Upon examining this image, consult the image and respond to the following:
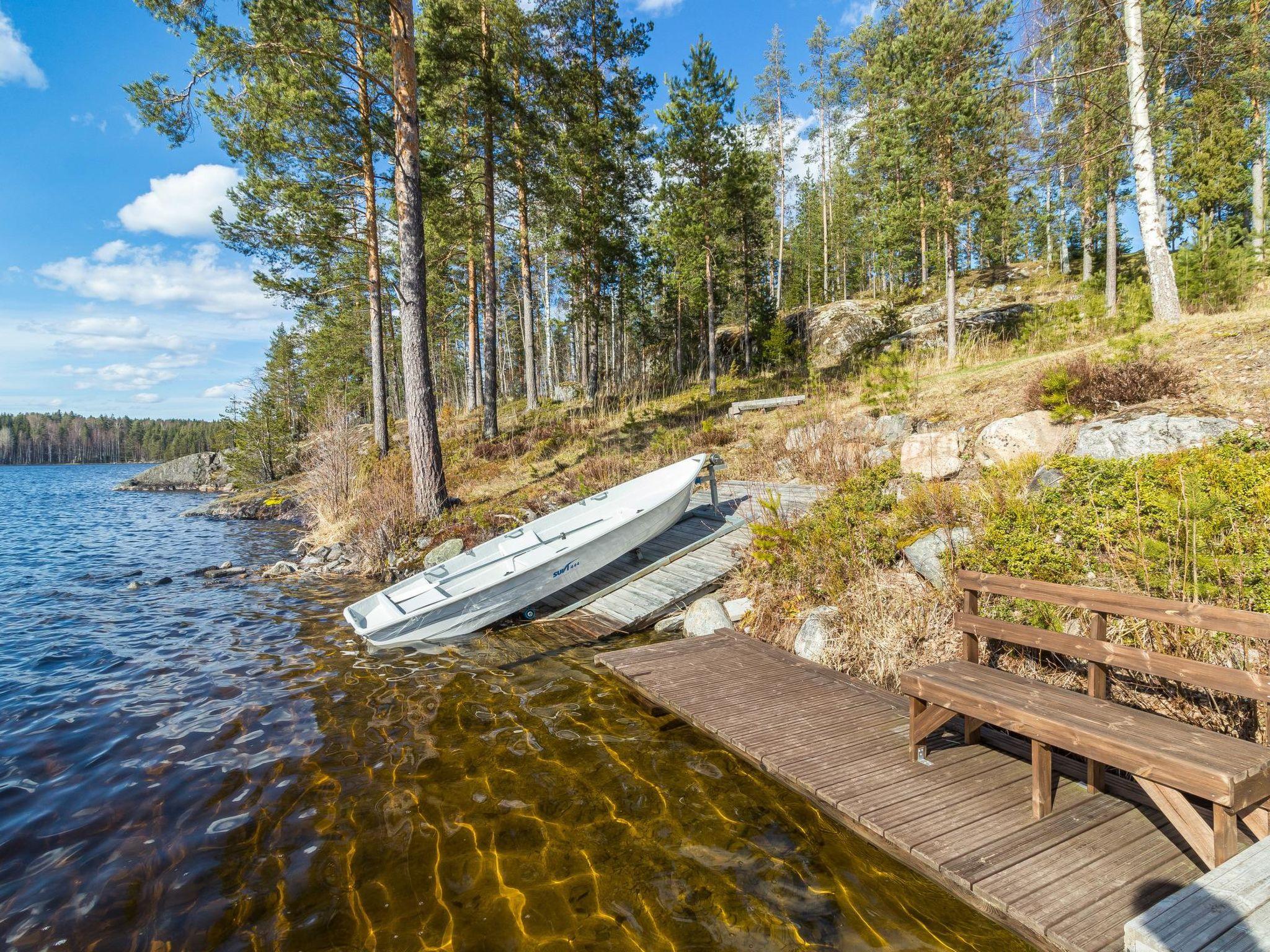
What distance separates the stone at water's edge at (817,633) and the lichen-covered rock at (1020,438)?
9.27 ft

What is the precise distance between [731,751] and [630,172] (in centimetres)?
2050

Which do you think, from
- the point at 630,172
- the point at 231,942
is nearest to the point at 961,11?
the point at 630,172

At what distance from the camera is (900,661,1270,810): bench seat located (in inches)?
80.6

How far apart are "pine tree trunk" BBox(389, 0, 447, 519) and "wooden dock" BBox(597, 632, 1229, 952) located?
7060mm

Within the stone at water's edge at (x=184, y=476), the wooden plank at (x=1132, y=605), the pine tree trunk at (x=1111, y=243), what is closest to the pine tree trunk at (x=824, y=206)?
the pine tree trunk at (x=1111, y=243)

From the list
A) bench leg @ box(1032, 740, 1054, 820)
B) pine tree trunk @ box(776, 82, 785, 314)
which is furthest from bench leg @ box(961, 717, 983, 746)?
pine tree trunk @ box(776, 82, 785, 314)

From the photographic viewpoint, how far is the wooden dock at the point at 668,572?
21.6 feet

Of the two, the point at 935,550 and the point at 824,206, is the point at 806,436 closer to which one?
the point at 935,550

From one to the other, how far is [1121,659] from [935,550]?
2.11 meters

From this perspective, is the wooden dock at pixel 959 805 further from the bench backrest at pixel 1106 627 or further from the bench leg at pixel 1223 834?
the bench backrest at pixel 1106 627

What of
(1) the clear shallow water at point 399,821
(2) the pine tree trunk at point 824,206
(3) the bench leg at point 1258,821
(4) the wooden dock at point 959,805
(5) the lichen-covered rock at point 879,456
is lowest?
(1) the clear shallow water at point 399,821

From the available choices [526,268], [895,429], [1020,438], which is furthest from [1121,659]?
[526,268]

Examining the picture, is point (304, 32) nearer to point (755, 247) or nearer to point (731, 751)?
point (731, 751)

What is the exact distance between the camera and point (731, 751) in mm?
3979
